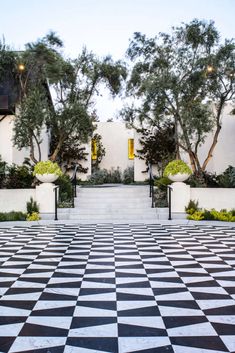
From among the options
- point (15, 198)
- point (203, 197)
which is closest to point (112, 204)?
point (203, 197)

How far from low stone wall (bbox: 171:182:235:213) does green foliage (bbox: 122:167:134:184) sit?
750 cm

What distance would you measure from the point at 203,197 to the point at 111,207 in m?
3.13

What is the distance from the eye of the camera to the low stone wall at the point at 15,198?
13680mm

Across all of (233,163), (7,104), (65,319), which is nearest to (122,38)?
(7,104)

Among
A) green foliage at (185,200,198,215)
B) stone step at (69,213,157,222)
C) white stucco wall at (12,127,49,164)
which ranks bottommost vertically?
stone step at (69,213,157,222)

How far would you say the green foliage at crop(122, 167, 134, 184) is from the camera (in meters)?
21.3

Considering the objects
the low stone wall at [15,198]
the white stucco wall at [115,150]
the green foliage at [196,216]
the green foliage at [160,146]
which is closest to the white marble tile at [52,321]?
the green foliage at [196,216]

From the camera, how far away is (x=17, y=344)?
341 cm

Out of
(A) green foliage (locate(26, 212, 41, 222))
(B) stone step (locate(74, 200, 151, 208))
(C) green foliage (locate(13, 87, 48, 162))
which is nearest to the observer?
(A) green foliage (locate(26, 212, 41, 222))

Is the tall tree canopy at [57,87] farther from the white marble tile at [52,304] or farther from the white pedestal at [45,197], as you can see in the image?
the white marble tile at [52,304]

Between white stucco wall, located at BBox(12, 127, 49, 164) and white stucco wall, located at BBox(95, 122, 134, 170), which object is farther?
white stucco wall, located at BBox(95, 122, 134, 170)

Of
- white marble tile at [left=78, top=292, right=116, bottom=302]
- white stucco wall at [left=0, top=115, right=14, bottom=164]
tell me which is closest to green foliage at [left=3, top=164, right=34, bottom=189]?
white stucco wall at [left=0, top=115, right=14, bottom=164]

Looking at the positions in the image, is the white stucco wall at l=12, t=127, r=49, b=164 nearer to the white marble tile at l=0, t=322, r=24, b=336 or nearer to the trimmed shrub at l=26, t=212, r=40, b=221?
the trimmed shrub at l=26, t=212, r=40, b=221

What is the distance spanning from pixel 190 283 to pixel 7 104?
462 inches
